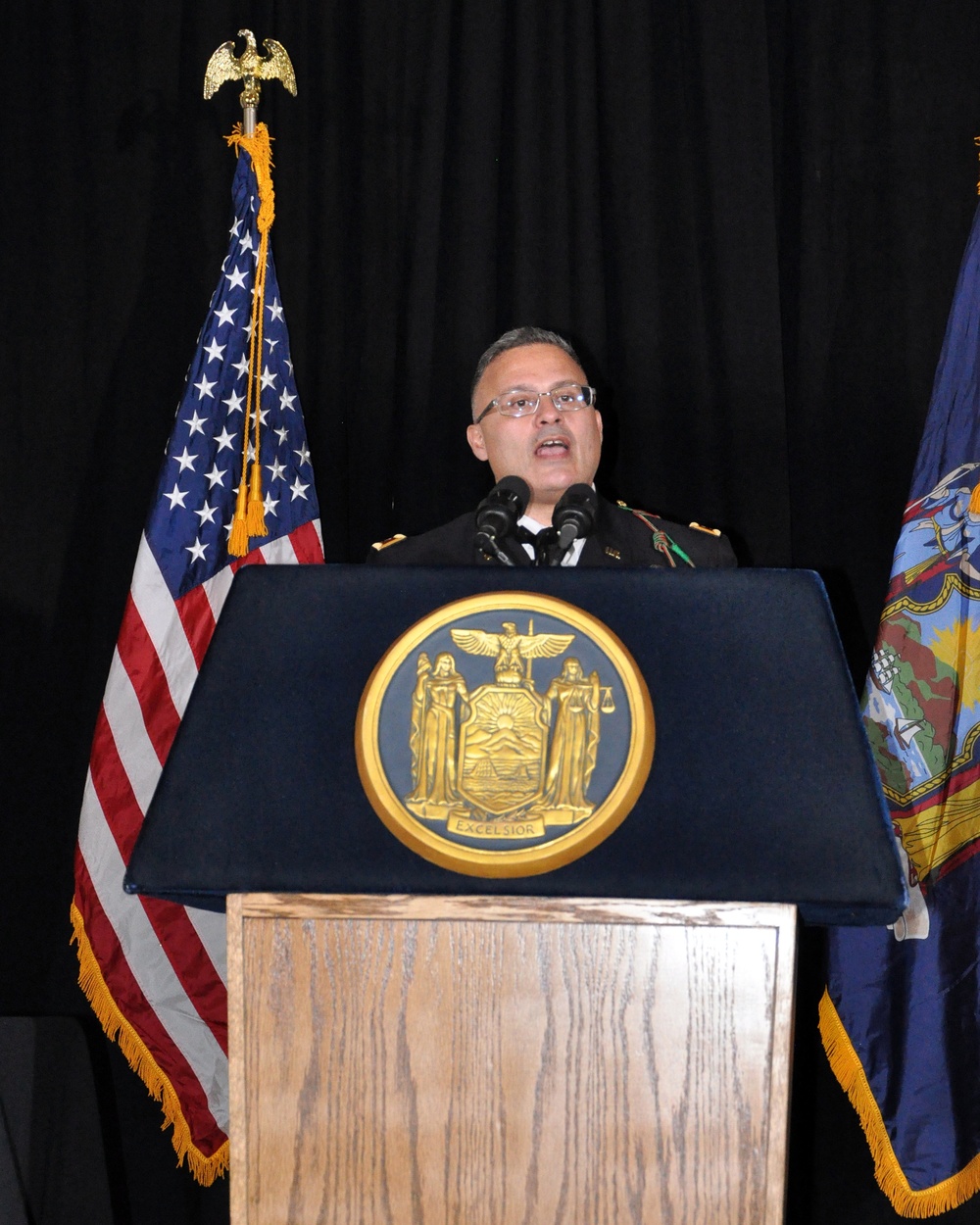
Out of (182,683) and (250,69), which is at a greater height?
(250,69)

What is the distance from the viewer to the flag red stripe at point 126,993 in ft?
8.80

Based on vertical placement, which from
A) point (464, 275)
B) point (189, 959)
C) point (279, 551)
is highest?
point (464, 275)

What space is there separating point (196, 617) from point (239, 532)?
0.69ft

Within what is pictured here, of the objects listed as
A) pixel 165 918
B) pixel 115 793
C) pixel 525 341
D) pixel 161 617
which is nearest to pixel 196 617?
pixel 161 617

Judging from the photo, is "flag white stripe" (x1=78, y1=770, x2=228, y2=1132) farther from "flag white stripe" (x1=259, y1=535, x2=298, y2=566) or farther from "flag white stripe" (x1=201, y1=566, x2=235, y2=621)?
"flag white stripe" (x1=259, y1=535, x2=298, y2=566)

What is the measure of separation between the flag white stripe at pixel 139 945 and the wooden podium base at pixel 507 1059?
5.08 ft

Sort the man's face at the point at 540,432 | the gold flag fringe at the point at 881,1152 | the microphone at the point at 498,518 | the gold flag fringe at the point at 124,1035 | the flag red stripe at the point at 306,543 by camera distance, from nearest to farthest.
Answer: the microphone at the point at 498,518, the man's face at the point at 540,432, the gold flag fringe at the point at 881,1152, the gold flag fringe at the point at 124,1035, the flag red stripe at the point at 306,543

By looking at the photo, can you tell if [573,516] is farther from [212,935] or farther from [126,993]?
[126,993]

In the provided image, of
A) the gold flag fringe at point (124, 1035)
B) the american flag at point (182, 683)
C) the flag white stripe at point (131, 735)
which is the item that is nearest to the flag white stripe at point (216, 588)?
the american flag at point (182, 683)

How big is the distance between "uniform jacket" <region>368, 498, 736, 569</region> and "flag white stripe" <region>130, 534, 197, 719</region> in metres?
0.61

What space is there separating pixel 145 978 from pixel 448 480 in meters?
1.29

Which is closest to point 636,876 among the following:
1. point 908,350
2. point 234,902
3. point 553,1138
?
point 553,1138

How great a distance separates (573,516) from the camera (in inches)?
65.6

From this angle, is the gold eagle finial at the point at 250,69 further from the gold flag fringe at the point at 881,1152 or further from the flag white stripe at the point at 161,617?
the gold flag fringe at the point at 881,1152
